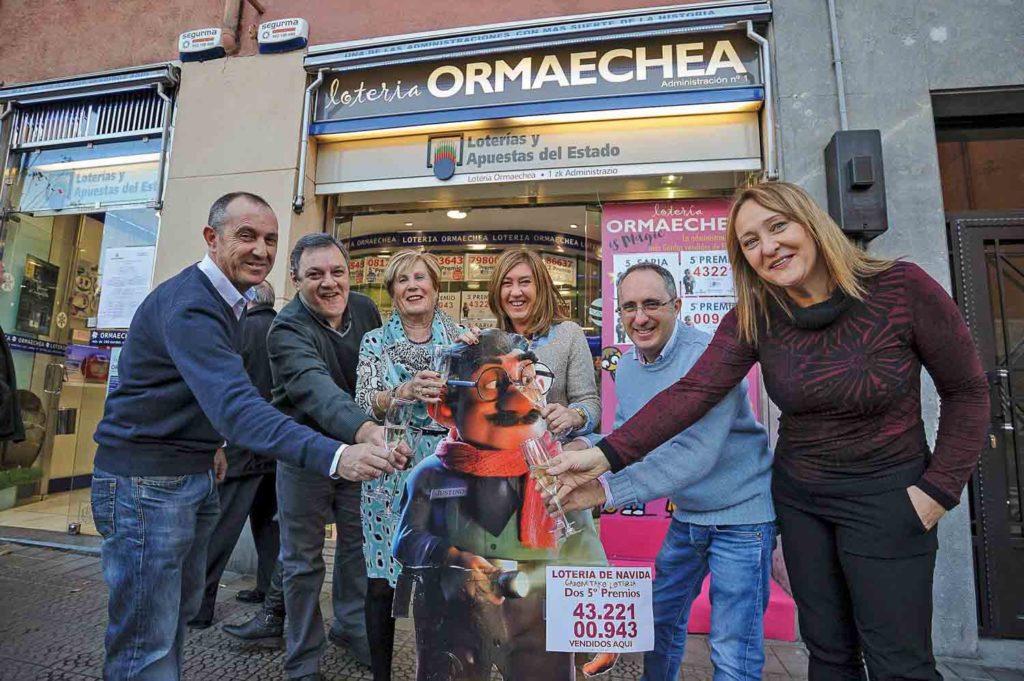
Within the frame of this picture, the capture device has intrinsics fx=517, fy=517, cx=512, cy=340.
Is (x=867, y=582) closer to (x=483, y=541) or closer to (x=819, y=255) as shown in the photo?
(x=819, y=255)

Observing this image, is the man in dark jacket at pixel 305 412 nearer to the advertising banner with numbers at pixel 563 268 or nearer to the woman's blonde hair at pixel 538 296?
the woman's blonde hair at pixel 538 296

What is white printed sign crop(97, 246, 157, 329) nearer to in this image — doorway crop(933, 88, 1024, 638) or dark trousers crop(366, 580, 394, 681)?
dark trousers crop(366, 580, 394, 681)

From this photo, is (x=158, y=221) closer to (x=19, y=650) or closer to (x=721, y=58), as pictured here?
(x=19, y=650)

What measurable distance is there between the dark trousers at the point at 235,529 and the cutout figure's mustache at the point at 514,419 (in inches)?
87.5

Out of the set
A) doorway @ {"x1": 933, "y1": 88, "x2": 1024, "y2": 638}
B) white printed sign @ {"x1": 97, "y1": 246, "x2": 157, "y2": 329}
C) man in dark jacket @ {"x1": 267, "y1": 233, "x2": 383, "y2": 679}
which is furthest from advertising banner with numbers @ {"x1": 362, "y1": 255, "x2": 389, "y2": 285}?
doorway @ {"x1": 933, "y1": 88, "x2": 1024, "y2": 638}

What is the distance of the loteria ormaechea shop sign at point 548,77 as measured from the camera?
412 cm

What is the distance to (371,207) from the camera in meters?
5.03

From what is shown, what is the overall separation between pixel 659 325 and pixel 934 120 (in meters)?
3.57

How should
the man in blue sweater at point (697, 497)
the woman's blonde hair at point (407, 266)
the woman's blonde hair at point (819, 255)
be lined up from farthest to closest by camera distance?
1. the woman's blonde hair at point (407, 266)
2. the man in blue sweater at point (697, 497)
3. the woman's blonde hair at point (819, 255)

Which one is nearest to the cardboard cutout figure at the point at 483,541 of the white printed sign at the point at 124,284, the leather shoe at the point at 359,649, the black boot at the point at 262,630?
the leather shoe at the point at 359,649

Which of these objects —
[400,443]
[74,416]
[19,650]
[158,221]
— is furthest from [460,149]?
[74,416]

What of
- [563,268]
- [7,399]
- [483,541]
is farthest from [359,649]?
[563,268]

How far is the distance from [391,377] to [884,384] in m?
1.74

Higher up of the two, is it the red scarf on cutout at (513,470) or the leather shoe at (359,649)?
the red scarf on cutout at (513,470)
